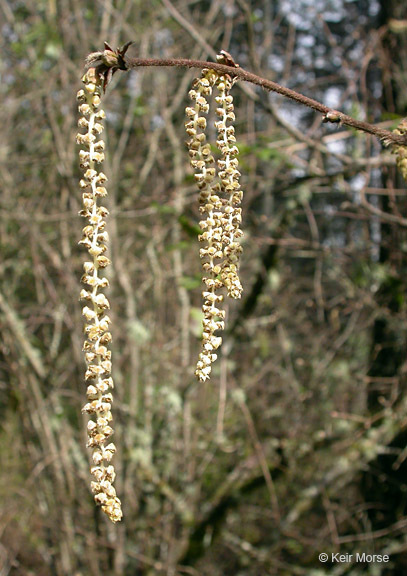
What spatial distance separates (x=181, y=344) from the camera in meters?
4.70

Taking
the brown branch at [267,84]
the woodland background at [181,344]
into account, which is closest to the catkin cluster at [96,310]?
the brown branch at [267,84]

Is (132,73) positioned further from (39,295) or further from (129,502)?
(129,502)

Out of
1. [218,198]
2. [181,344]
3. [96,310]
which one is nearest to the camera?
[96,310]

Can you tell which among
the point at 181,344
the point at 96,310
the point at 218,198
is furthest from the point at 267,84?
the point at 181,344

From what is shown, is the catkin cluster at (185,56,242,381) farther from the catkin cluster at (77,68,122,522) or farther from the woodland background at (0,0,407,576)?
the woodland background at (0,0,407,576)

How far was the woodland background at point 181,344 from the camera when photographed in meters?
4.08

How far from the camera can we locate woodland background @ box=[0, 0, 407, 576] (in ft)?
13.4

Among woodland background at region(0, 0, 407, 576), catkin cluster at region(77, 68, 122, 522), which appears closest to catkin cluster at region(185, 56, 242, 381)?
catkin cluster at region(77, 68, 122, 522)

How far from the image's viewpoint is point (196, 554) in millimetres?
4207

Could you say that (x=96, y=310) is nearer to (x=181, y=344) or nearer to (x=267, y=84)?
(x=267, y=84)

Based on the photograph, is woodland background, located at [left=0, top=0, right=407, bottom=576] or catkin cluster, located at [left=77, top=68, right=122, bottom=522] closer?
catkin cluster, located at [left=77, top=68, right=122, bottom=522]

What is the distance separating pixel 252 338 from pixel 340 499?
4.97 ft

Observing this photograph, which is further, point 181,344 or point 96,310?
point 181,344

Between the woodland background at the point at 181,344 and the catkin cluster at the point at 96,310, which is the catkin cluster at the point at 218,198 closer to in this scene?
the catkin cluster at the point at 96,310
